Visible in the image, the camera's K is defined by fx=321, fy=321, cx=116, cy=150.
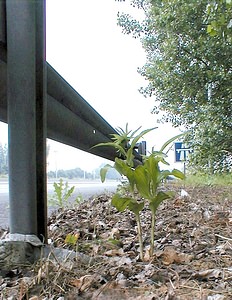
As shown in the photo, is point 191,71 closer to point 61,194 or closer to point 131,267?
point 61,194

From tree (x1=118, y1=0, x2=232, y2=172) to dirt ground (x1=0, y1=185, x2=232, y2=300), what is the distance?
11.1ft

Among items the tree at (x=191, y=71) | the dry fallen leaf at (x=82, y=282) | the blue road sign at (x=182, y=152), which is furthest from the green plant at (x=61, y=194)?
the tree at (x=191, y=71)

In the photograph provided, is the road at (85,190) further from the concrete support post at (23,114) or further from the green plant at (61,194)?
the concrete support post at (23,114)

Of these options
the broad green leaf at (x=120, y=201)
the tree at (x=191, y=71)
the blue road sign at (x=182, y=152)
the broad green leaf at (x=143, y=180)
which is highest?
the tree at (x=191, y=71)

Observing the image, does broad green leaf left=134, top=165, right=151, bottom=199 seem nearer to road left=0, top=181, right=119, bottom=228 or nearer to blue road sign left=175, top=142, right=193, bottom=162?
road left=0, top=181, right=119, bottom=228

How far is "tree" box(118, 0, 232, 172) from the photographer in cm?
425

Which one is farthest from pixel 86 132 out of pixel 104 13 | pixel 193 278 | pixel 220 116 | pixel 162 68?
pixel 162 68

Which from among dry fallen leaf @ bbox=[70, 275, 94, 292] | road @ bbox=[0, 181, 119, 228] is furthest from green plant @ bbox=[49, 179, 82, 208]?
dry fallen leaf @ bbox=[70, 275, 94, 292]

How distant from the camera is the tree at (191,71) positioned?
4.25 meters

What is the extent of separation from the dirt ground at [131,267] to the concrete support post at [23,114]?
110 millimetres

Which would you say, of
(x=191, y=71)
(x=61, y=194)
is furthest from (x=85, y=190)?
(x=191, y=71)

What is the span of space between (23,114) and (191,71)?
14.2 feet

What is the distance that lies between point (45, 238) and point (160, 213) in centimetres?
69

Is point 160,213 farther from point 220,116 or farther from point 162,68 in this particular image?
point 162,68
